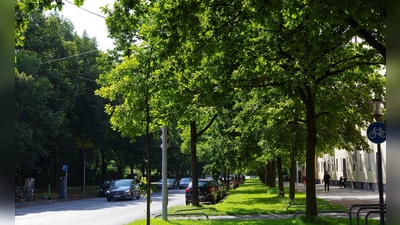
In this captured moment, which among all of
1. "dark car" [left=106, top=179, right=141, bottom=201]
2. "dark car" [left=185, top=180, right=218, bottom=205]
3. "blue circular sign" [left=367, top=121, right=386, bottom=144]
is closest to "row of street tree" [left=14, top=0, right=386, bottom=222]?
"blue circular sign" [left=367, top=121, right=386, bottom=144]

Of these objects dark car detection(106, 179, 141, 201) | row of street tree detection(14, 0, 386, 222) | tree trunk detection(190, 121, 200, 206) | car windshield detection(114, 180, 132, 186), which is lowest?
dark car detection(106, 179, 141, 201)

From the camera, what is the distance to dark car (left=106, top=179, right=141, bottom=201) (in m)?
35.6

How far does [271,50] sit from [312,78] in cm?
140

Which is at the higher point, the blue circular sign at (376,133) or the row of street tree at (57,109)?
the row of street tree at (57,109)

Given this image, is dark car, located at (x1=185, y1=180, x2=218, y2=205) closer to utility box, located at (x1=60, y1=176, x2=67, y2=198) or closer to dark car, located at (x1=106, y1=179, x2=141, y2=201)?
dark car, located at (x1=106, y1=179, x2=141, y2=201)

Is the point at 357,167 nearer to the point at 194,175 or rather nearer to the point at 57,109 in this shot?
the point at 194,175

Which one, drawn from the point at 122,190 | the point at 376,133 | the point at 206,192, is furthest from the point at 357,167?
the point at 376,133

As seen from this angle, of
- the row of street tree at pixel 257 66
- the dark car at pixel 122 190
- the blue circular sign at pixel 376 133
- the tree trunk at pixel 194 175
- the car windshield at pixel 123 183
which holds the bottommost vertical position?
the dark car at pixel 122 190

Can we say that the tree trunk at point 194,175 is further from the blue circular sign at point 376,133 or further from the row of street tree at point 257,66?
the blue circular sign at point 376,133

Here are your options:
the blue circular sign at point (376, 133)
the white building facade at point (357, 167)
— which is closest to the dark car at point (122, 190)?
the white building facade at point (357, 167)

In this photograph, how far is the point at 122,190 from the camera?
3588cm

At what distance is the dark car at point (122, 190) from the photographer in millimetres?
35562
